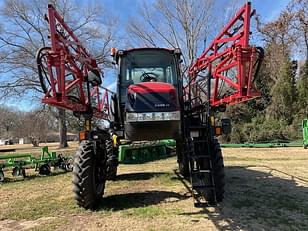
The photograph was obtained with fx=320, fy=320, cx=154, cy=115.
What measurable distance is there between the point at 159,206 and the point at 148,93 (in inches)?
78.5

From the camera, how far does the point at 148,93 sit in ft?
17.0

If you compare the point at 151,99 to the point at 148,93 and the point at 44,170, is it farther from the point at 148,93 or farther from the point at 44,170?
the point at 44,170

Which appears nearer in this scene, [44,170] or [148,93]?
[148,93]

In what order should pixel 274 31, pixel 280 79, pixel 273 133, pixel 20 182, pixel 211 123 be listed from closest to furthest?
pixel 211 123 < pixel 20 182 < pixel 273 133 < pixel 280 79 < pixel 274 31

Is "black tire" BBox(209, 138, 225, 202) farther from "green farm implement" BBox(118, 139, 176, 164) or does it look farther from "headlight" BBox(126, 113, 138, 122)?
"green farm implement" BBox(118, 139, 176, 164)

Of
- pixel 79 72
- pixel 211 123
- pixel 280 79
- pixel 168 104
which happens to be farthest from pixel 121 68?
pixel 280 79

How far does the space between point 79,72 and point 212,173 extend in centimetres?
288

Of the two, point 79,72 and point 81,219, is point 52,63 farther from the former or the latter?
point 81,219

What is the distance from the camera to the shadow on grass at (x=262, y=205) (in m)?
4.54

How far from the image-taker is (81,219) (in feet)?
16.4

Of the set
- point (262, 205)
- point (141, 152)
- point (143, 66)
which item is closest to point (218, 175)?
point (262, 205)

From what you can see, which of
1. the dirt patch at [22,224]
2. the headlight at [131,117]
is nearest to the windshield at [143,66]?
the headlight at [131,117]

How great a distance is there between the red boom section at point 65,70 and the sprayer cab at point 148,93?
0.59 m

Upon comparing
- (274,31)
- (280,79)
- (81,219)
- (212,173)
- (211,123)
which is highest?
(274,31)
